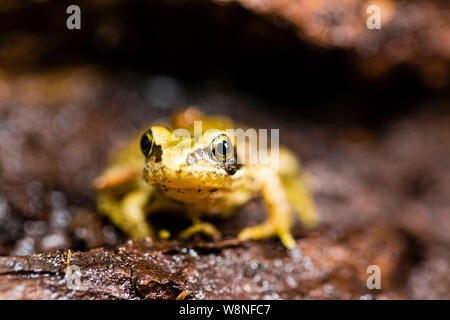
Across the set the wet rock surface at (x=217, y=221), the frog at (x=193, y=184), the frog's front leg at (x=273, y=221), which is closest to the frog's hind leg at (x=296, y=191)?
the frog at (x=193, y=184)

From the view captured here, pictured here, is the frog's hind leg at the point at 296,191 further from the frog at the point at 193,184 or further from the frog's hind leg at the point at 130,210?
the frog's hind leg at the point at 130,210

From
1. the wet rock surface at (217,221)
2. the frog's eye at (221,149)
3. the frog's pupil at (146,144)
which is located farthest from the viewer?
the frog's pupil at (146,144)

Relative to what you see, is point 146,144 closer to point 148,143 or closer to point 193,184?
point 148,143

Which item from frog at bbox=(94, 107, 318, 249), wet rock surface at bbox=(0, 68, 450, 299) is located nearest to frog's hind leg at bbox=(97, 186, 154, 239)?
frog at bbox=(94, 107, 318, 249)
